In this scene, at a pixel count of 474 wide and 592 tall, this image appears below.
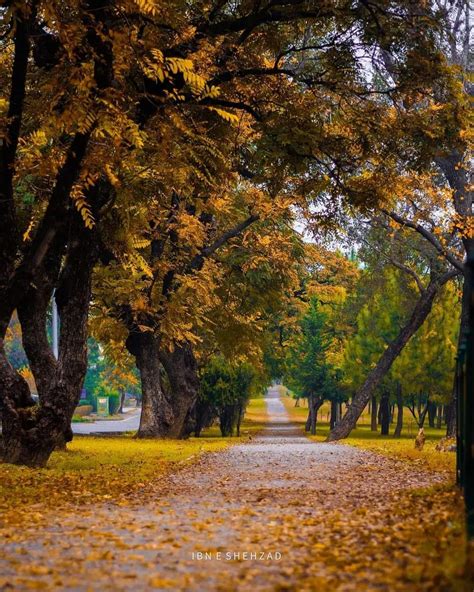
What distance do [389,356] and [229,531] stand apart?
27.2m

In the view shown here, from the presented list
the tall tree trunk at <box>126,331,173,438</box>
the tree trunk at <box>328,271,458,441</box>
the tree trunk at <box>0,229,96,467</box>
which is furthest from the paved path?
the tree trunk at <box>0,229,96,467</box>

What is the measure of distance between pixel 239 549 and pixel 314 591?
5.92 ft

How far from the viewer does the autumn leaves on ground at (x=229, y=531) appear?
6.04 meters

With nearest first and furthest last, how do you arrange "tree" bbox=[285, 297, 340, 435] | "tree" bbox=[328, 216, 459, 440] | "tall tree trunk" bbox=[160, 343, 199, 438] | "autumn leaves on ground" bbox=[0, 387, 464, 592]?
"autumn leaves on ground" bbox=[0, 387, 464, 592], "tree" bbox=[328, 216, 459, 440], "tall tree trunk" bbox=[160, 343, 199, 438], "tree" bbox=[285, 297, 340, 435]

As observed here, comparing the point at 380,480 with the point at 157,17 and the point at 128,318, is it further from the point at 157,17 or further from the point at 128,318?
the point at 128,318

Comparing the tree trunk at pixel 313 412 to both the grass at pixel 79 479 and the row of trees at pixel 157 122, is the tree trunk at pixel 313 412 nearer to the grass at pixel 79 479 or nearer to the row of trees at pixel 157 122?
the grass at pixel 79 479

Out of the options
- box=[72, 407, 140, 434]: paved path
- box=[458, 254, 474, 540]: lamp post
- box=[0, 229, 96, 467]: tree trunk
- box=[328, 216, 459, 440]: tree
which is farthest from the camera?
box=[72, 407, 140, 434]: paved path

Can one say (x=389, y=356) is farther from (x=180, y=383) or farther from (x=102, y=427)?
(x=102, y=427)

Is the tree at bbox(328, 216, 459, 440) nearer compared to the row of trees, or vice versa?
the row of trees

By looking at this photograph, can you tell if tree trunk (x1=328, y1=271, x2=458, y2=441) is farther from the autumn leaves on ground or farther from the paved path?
the autumn leaves on ground

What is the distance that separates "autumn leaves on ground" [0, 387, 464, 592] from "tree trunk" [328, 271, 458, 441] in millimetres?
17382

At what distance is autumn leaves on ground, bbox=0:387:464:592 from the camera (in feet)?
19.8

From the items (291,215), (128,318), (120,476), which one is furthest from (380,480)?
(291,215)

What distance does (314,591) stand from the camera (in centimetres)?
558
